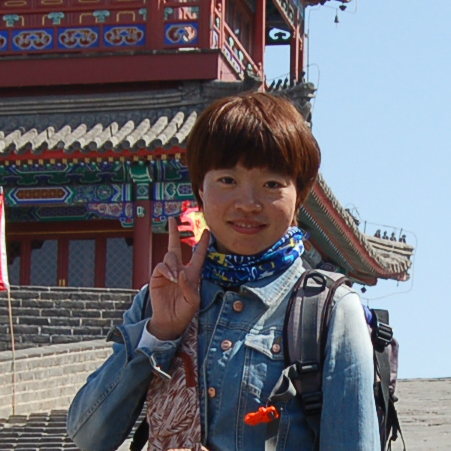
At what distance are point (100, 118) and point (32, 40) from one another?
1.44 meters

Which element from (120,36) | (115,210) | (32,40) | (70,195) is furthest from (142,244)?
(32,40)

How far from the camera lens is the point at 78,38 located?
1841cm

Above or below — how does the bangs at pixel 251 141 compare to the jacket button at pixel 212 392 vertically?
above

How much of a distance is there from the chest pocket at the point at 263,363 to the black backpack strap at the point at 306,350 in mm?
28

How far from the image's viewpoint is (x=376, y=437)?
3.00 m

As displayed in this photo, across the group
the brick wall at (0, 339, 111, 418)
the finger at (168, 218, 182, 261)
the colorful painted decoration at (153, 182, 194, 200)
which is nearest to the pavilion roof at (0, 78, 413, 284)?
the colorful painted decoration at (153, 182, 194, 200)

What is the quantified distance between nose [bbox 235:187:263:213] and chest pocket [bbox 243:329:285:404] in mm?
284

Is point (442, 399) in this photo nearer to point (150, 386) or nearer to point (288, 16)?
point (150, 386)

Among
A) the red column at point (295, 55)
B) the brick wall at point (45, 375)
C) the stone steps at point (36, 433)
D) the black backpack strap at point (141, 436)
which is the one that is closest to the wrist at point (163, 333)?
the black backpack strap at point (141, 436)

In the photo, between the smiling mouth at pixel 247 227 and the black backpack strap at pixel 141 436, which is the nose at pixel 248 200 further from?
the black backpack strap at pixel 141 436

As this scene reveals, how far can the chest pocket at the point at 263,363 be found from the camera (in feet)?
9.94

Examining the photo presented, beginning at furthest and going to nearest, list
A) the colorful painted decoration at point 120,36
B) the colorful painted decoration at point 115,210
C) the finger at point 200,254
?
the colorful painted decoration at point 120,36 → the colorful painted decoration at point 115,210 → the finger at point 200,254

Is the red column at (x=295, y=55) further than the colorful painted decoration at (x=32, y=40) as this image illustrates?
Yes

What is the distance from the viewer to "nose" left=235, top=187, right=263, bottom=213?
3.14 meters
